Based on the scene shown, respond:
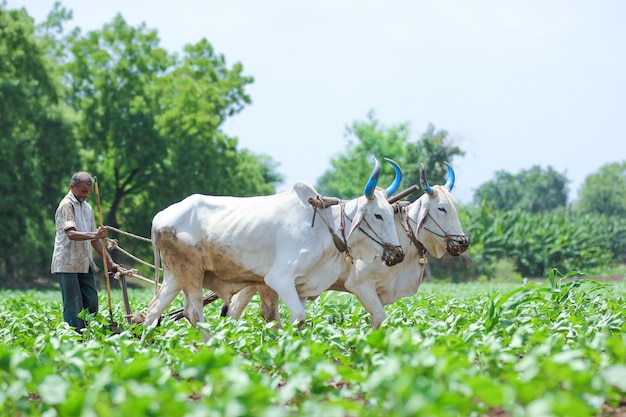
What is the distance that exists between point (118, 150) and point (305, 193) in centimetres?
2652

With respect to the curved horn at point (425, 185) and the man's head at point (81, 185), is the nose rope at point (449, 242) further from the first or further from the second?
the man's head at point (81, 185)

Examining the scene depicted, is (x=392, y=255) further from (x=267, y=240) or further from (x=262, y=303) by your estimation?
(x=262, y=303)

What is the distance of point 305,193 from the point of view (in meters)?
7.58

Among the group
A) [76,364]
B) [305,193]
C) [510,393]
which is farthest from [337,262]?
[510,393]

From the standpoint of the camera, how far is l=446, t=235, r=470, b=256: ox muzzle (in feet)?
28.3

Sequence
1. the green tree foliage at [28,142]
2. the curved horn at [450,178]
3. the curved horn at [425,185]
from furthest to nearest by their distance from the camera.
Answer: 1. the green tree foliage at [28,142]
2. the curved horn at [450,178]
3. the curved horn at [425,185]

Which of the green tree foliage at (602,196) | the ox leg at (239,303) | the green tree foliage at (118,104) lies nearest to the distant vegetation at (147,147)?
the green tree foliage at (118,104)

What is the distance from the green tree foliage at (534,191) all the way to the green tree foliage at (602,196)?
317 inches

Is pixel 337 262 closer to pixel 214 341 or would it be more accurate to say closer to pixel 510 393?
pixel 214 341

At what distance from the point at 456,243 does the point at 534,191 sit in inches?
4238

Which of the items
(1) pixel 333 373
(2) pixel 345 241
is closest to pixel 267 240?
(2) pixel 345 241

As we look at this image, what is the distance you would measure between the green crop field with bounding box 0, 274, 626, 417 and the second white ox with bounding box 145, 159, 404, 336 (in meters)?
0.77

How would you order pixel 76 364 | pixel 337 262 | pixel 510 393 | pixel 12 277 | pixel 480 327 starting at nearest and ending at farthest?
pixel 510 393 → pixel 76 364 → pixel 480 327 → pixel 337 262 → pixel 12 277

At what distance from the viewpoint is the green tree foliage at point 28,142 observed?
2705 cm
